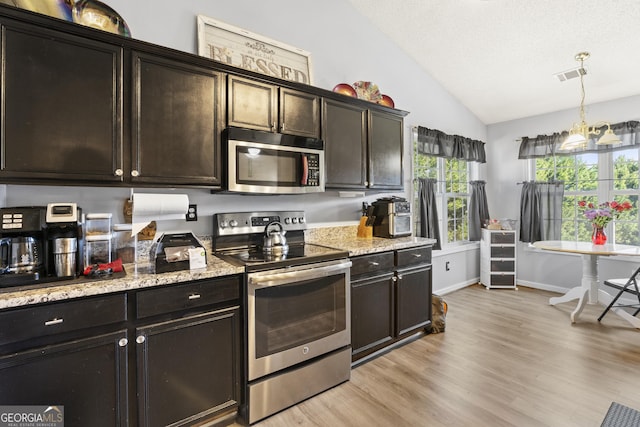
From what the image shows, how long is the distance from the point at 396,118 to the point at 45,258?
115 inches

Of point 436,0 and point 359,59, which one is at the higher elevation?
point 436,0

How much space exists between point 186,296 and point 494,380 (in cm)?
218

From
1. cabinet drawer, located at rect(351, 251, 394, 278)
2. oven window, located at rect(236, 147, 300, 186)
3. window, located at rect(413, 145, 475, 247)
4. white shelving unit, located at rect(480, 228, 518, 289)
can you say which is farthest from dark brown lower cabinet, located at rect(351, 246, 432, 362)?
white shelving unit, located at rect(480, 228, 518, 289)

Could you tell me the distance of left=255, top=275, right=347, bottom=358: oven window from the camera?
1.86m

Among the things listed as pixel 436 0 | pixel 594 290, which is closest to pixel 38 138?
pixel 436 0

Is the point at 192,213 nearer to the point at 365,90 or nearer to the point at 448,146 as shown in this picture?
the point at 365,90

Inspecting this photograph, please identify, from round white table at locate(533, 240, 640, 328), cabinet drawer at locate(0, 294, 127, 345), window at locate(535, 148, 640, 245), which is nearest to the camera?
cabinet drawer at locate(0, 294, 127, 345)

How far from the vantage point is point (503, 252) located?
4523mm

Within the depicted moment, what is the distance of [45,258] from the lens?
1.51 meters

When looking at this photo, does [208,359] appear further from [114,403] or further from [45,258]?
[45,258]

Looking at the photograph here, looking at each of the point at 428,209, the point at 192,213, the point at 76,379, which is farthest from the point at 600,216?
the point at 76,379

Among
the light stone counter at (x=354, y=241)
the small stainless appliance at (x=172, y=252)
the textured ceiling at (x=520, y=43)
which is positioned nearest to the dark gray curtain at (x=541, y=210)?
the textured ceiling at (x=520, y=43)

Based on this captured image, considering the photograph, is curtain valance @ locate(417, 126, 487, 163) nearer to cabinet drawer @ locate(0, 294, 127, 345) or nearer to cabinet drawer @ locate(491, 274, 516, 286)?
cabinet drawer @ locate(491, 274, 516, 286)

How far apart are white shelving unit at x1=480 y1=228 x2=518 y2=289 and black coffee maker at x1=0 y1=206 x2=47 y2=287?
15.9 ft
